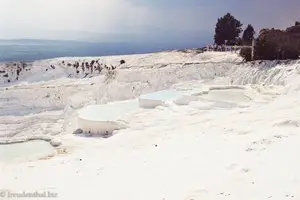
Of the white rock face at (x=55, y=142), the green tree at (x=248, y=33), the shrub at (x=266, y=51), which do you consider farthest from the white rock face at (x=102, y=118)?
the green tree at (x=248, y=33)

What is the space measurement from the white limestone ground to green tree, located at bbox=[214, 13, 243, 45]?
19.2 m

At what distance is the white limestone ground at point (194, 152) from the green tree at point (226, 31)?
1916 centimetres

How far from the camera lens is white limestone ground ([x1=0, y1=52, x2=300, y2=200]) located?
8.53 meters

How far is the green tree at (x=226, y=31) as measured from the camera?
43.3 meters

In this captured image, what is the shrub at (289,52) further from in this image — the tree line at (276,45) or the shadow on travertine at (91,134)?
the shadow on travertine at (91,134)

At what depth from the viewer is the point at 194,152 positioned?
436 inches

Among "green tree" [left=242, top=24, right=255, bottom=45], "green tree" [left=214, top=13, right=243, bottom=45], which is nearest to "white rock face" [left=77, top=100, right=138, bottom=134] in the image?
"green tree" [left=214, top=13, right=243, bottom=45]

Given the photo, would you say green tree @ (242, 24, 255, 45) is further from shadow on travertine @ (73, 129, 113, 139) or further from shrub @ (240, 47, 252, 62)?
shadow on travertine @ (73, 129, 113, 139)

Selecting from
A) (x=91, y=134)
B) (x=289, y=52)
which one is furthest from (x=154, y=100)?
(x=289, y=52)

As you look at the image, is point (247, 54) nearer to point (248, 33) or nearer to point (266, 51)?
point (266, 51)

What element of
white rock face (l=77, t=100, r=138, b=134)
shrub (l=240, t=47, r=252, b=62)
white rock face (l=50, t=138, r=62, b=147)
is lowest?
white rock face (l=50, t=138, r=62, b=147)

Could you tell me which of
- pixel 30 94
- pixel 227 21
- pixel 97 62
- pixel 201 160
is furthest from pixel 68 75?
pixel 201 160

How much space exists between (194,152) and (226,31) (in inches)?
1344

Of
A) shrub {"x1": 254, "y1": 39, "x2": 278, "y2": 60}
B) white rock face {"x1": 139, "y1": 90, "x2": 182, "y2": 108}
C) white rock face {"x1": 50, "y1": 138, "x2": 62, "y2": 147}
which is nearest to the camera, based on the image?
white rock face {"x1": 50, "y1": 138, "x2": 62, "y2": 147}
